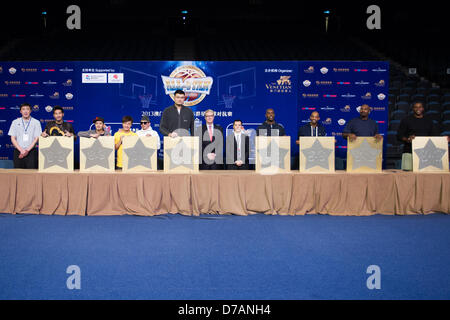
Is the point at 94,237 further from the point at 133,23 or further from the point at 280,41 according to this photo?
the point at 133,23

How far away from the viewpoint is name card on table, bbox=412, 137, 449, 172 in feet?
13.4

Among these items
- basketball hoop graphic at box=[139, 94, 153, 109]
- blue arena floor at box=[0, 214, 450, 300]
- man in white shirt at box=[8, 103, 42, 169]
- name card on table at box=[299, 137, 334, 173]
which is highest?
basketball hoop graphic at box=[139, 94, 153, 109]

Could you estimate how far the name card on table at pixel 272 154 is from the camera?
4023mm

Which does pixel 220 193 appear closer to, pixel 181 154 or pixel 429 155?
pixel 181 154

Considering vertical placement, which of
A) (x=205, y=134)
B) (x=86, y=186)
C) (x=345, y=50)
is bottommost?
(x=86, y=186)

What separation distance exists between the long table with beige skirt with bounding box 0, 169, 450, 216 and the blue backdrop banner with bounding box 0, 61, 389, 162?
7.57 feet

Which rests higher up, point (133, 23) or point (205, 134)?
point (133, 23)

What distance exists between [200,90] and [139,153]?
269 cm

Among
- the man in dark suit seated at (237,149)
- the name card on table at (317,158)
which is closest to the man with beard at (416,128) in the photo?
the name card on table at (317,158)

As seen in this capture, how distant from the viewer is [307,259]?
2.63m

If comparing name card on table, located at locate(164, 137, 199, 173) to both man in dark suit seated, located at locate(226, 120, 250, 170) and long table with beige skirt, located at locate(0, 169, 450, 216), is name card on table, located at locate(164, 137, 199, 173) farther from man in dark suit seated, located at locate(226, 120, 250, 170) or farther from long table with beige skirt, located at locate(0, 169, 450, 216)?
man in dark suit seated, located at locate(226, 120, 250, 170)

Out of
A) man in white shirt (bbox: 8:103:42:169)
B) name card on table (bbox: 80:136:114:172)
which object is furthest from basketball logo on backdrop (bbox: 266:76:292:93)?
man in white shirt (bbox: 8:103:42:169)

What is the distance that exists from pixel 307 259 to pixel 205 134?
97.1 inches

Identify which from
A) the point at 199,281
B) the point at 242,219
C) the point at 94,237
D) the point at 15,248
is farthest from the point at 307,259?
the point at 15,248
